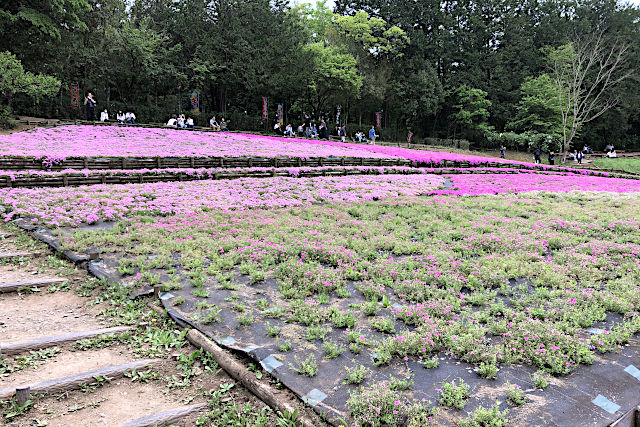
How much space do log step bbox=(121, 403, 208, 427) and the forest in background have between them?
70.6ft

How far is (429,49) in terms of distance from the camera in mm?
42344

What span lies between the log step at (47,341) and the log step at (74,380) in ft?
1.97

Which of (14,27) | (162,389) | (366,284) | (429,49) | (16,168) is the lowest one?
(162,389)

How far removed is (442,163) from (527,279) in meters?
16.1

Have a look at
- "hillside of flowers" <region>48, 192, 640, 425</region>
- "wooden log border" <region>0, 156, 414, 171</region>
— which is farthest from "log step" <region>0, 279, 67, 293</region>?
"wooden log border" <region>0, 156, 414, 171</region>

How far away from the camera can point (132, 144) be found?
16.9 meters

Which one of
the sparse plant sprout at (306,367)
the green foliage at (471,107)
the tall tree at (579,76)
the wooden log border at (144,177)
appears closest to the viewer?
the sparse plant sprout at (306,367)

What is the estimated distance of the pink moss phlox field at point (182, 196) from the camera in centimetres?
751

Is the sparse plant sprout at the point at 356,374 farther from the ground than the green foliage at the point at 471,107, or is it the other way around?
the green foliage at the point at 471,107

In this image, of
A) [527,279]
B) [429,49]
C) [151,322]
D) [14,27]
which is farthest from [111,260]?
[429,49]

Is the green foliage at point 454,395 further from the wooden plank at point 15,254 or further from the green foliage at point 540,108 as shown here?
the green foliage at point 540,108

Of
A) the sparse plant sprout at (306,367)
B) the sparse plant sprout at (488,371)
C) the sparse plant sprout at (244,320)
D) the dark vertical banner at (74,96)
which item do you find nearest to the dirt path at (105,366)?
the sparse plant sprout at (306,367)

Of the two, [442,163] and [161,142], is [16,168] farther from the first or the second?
[442,163]

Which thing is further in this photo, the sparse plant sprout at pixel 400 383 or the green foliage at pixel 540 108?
the green foliage at pixel 540 108
